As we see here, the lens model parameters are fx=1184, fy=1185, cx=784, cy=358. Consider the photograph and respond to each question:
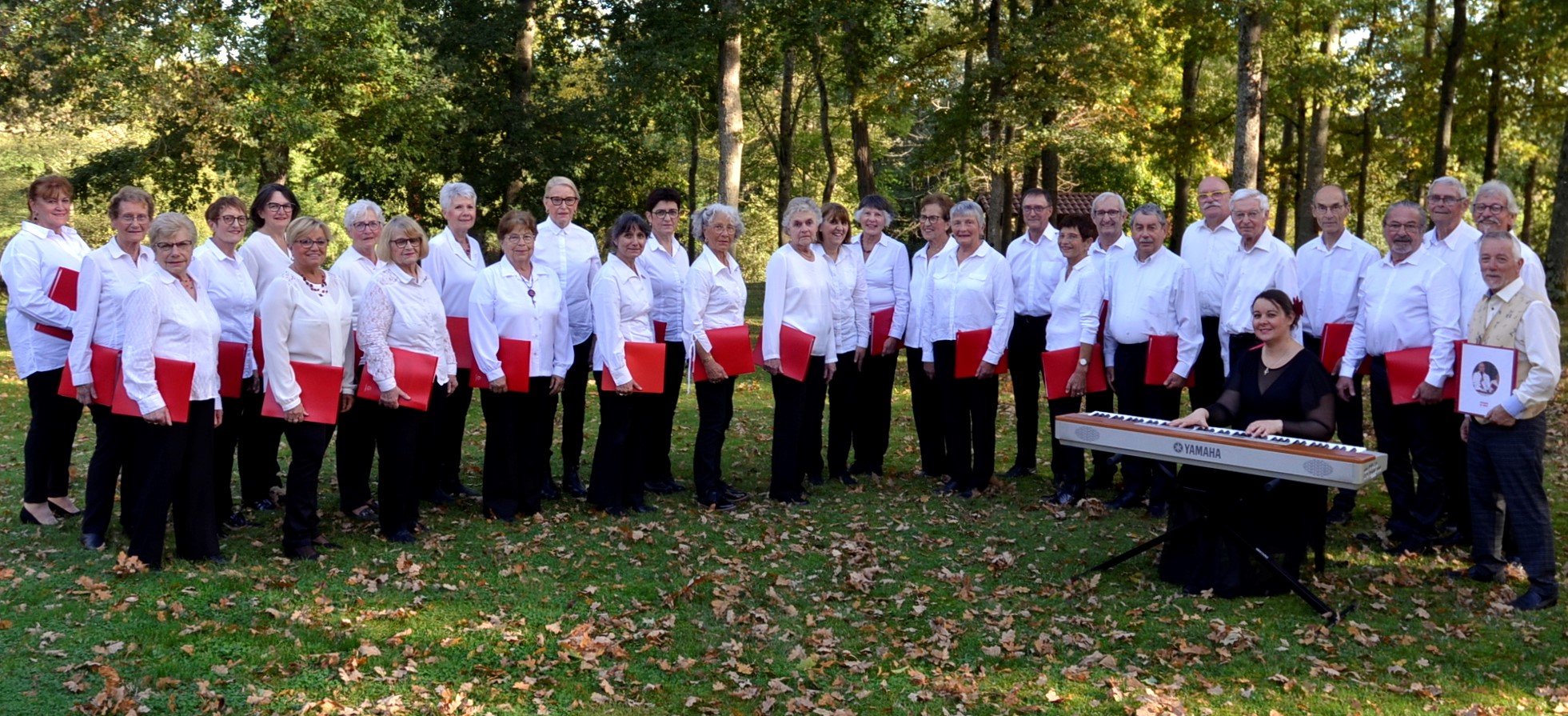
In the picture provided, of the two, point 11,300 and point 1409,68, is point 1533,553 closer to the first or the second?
point 11,300

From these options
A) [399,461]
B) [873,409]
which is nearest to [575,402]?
[399,461]

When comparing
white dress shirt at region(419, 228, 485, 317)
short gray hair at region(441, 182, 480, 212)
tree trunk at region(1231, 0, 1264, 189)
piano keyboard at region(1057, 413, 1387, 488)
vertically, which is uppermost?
tree trunk at region(1231, 0, 1264, 189)

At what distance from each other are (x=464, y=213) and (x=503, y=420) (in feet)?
4.76

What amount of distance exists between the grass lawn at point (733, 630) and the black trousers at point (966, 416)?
3.54 ft

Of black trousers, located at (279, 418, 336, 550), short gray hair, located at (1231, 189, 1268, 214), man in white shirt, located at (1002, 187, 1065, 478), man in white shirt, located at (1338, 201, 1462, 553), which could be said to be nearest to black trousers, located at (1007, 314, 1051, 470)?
man in white shirt, located at (1002, 187, 1065, 478)

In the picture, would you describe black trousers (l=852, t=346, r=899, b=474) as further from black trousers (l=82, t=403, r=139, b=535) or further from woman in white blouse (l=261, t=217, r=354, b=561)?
black trousers (l=82, t=403, r=139, b=535)

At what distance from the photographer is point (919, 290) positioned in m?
9.16

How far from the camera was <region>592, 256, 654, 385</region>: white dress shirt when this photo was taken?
786 centimetres

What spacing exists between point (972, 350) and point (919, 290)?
0.68 metres

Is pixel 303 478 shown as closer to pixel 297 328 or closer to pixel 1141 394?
pixel 297 328

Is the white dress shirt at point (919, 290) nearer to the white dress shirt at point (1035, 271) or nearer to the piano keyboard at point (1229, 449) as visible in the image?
the white dress shirt at point (1035, 271)

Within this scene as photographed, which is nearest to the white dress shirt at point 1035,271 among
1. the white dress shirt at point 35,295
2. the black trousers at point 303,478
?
the black trousers at point 303,478

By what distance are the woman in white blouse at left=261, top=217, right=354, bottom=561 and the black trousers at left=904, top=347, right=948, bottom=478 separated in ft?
14.1

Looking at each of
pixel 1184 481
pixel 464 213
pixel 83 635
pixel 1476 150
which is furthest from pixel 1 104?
pixel 1476 150
